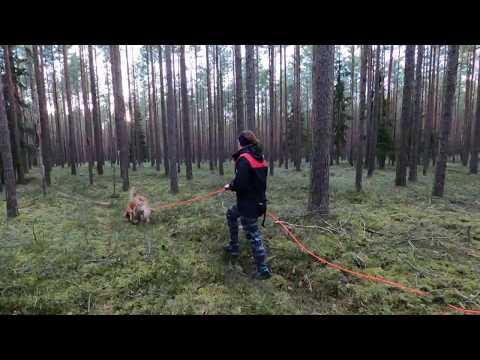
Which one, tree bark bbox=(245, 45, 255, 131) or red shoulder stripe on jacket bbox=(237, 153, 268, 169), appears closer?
red shoulder stripe on jacket bbox=(237, 153, 268, 169)

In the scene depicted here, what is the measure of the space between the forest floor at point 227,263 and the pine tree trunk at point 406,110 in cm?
367

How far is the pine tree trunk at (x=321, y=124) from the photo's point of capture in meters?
6.21

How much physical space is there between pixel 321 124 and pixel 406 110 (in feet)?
25.1

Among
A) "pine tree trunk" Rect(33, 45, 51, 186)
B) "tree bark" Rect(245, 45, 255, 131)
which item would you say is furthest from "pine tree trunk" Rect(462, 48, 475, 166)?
"pine tree trunk" Rect(33, 45, 51, 186)

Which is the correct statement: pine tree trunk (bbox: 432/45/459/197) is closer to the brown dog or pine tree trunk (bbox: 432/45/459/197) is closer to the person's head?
the person's head

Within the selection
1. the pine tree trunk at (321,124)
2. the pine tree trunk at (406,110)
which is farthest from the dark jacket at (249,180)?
the pine tree trunk at (406,110)

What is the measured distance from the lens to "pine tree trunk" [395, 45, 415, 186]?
10430 mm

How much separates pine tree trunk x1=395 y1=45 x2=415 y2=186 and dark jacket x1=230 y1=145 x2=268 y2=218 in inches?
404
